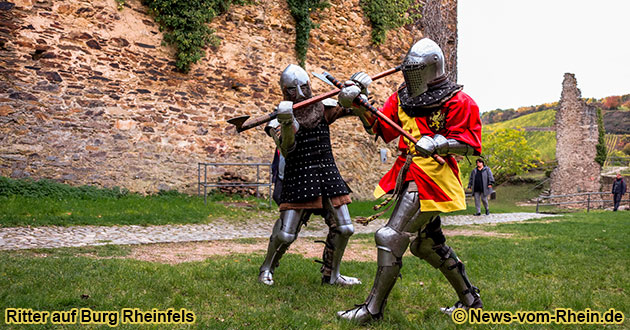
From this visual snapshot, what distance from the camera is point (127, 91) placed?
1026 cm

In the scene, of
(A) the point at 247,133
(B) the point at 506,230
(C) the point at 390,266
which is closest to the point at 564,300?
(C) the point at 390,266

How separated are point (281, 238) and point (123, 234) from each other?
3733 millimetres

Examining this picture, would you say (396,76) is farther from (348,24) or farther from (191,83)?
(191,83)

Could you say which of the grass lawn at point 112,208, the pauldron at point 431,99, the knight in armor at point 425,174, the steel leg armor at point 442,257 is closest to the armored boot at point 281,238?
the knight in armor at point 425,174

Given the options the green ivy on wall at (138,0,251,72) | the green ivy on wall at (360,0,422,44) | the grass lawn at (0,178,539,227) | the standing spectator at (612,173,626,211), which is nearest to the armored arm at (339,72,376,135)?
the grass lawn at (0,178,539,227)

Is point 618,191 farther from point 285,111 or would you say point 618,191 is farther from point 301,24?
point 285,111

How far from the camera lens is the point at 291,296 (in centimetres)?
391

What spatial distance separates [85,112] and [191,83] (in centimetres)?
254

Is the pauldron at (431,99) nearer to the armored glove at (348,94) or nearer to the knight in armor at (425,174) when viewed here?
the knight in armor at (425,174)

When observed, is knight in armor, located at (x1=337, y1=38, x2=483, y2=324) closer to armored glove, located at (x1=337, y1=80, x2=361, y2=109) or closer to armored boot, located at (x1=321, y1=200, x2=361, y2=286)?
armored glove, located at (x1=337, y1=80, x2=361, y2=109)

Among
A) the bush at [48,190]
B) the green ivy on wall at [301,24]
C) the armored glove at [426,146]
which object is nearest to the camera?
the armored glove at [426,146]

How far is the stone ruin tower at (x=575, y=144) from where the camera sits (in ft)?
94.1

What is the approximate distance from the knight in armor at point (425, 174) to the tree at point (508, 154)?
34.6 metres

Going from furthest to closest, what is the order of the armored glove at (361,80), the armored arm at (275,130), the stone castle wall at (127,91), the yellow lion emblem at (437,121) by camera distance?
the stone castle wall at (127,91), the armored arm at (275,130), the armored glove at (361,80), the yellow lion emblem at (437,121)
